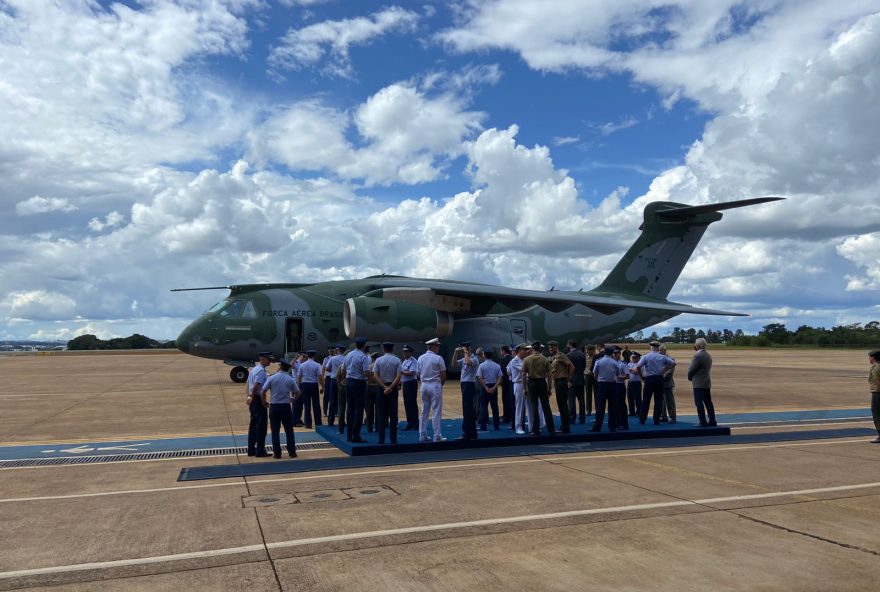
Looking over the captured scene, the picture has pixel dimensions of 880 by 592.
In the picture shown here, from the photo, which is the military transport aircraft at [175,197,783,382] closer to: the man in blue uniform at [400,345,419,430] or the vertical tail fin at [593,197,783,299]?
the vertical tail fin at [593,197,783,299]

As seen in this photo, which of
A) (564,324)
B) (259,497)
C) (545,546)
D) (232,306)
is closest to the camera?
(545,546)

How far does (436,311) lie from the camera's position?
72.5 feet

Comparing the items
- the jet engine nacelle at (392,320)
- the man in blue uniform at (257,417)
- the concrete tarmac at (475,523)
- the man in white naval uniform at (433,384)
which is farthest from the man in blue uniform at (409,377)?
the jet engine nacelle at (392,320)

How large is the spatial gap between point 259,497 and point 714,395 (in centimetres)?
1602

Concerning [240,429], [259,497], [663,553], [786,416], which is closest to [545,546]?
[663,553]

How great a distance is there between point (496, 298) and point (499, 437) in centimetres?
997

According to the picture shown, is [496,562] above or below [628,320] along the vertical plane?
below

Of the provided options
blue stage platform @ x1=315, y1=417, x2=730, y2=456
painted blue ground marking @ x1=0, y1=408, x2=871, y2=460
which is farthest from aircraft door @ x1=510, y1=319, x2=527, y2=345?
blue stage platform @ x1=315, y1=417, x2=730, y2=456

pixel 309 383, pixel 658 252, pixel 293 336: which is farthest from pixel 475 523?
pixel 658 252

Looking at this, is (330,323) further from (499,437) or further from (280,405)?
(280,405)

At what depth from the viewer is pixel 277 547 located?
5496mm

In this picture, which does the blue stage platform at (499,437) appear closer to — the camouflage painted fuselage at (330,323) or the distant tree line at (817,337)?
the camouflage painted fuselage at (330,323)

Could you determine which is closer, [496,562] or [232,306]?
[496,562]

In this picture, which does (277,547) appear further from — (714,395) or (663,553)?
(714,395)
